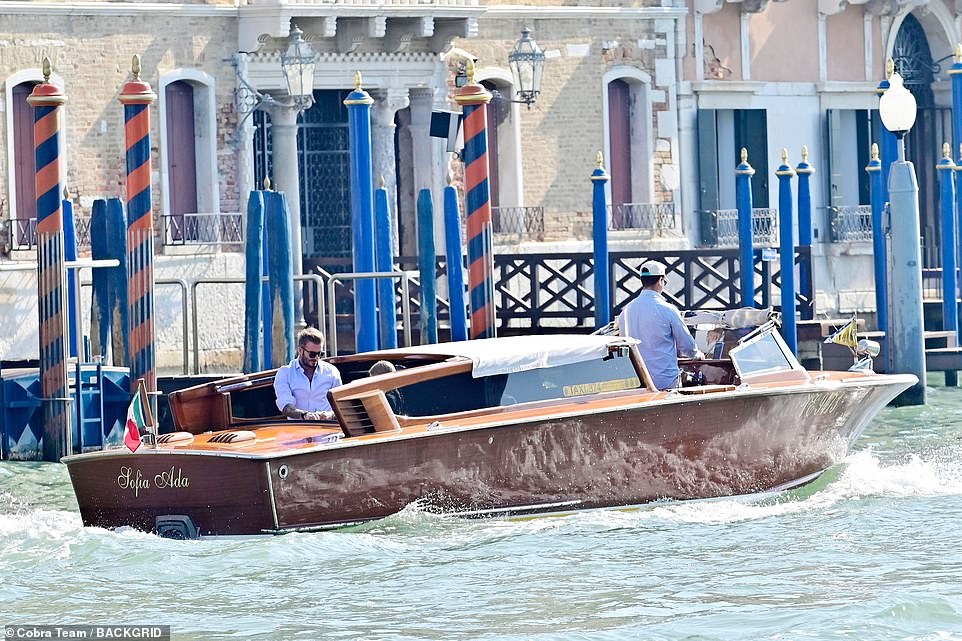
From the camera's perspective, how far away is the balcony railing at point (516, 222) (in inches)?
864

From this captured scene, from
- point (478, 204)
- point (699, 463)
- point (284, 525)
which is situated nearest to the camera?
point (284, 525)

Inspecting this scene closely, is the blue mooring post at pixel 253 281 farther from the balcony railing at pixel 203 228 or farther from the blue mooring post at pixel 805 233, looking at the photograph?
the blue mooring post at pixel 805 233

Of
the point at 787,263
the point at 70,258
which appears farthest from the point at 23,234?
the point at 787,263

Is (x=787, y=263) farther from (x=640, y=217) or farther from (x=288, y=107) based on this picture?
(x=288, y=107)

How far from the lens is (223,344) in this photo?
65.5 ft

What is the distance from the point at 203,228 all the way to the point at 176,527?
33.4 ft

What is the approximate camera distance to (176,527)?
10.2 m

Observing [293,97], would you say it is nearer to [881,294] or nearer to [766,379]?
[881,294]

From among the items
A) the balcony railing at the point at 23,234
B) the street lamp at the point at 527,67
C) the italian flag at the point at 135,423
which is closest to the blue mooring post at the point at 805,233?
the street lamp at the point at 527,67

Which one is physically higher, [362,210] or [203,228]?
[203,228]

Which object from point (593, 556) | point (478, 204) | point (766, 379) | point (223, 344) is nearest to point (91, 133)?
point (223, 344)

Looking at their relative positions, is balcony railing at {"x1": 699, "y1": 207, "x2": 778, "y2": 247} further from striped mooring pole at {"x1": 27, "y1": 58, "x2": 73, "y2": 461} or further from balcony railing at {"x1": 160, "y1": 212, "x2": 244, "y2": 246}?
striped mooring pole at {"x1": 27, "y1": 58, "x2": 73, "y2": 461}

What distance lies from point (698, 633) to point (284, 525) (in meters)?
2.31

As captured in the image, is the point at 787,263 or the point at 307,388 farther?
the point at 787,263
